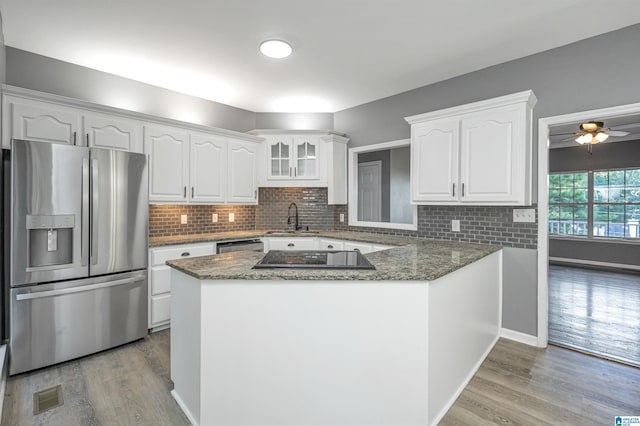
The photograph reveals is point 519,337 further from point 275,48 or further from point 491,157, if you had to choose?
point 275,48

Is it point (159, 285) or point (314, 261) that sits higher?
point (314, 261)

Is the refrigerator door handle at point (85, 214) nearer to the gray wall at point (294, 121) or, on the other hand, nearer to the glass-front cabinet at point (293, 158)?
the glass-front cabinet at point (293, 158)

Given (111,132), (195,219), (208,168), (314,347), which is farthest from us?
(195,219)

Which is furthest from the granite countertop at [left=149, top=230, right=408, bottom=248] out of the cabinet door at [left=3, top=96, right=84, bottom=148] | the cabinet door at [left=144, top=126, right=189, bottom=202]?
the cabinet door at [left=3, top=96, right=84, bottom=148]

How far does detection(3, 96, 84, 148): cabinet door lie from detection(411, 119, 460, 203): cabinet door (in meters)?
3.12

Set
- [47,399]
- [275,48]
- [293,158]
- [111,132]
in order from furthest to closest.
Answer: [293,158] → [111,132] → [275,48] → [47,399]

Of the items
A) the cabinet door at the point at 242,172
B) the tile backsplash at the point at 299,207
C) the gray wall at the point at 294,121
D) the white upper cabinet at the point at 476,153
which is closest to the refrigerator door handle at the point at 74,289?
the cabinet door at the point at 242,172

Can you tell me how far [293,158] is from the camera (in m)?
4.24

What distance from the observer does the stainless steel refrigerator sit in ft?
7.49

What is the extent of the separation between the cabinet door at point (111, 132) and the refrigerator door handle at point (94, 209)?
395 mm

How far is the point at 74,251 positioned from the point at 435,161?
323 cm

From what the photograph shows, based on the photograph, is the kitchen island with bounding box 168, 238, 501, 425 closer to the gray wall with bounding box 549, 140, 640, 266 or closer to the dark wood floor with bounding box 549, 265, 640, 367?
the dark wood floor with bounding box 549, 265, 640, 367

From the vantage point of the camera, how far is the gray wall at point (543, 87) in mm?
2414

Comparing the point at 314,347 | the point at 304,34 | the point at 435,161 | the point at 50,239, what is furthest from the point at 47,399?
the point at 435,161
